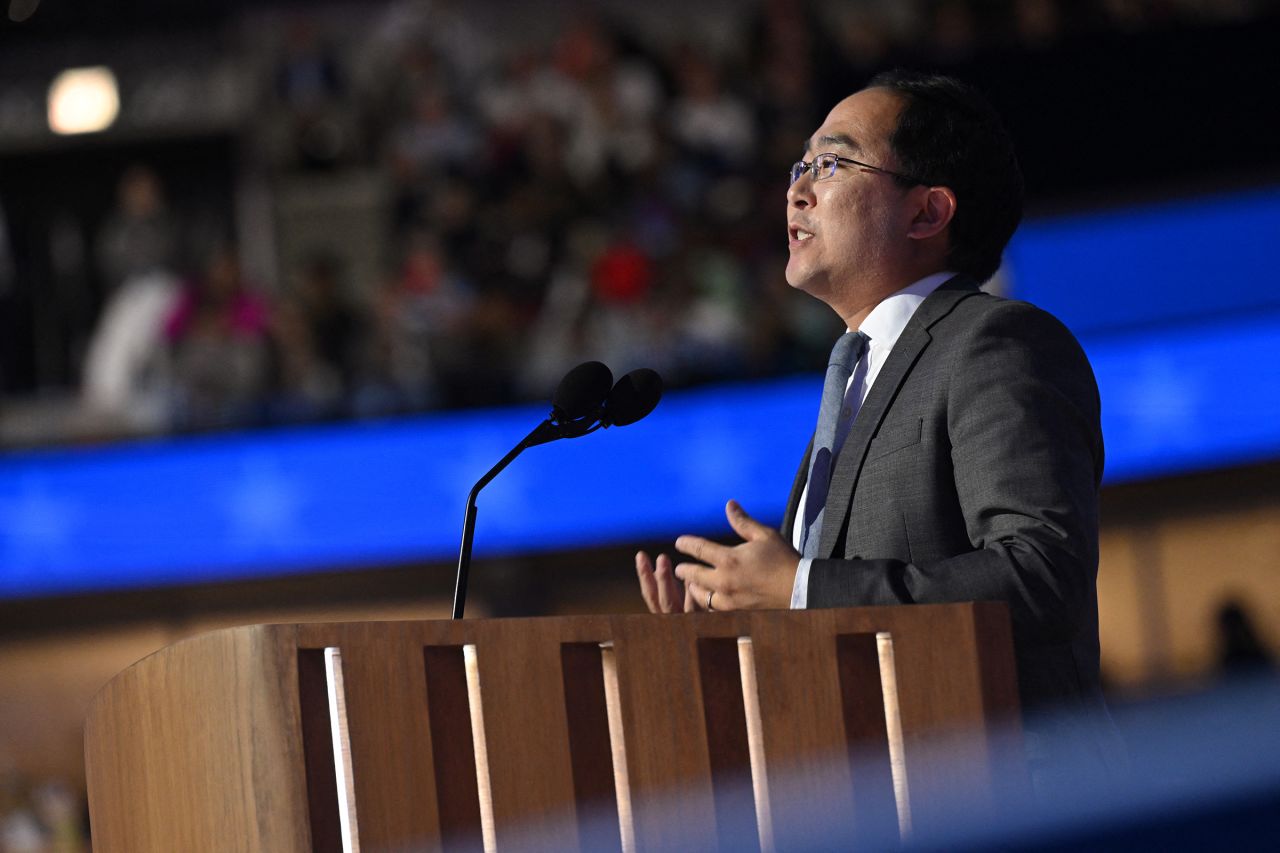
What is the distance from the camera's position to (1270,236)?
6055mm

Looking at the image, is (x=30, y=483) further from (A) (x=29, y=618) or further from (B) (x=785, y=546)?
(B) (x=785, y=546)

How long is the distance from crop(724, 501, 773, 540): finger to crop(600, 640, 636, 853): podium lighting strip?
0.18 metres

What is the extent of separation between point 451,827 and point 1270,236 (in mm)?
5569

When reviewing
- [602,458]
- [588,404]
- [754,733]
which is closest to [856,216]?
[588,404]

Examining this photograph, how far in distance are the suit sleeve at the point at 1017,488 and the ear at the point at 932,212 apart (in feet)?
0.74

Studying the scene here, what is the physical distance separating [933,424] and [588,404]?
373 millimetres

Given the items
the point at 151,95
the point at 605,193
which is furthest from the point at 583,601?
the point at 151,95

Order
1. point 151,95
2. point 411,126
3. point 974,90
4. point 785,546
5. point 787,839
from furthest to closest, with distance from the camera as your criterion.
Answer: point 151,95
point 411,126
point 974,90
point 785,546
point 787,839

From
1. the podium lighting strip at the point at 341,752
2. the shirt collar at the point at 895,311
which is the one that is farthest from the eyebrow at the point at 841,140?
the podium lighting strip at the point at 341,752

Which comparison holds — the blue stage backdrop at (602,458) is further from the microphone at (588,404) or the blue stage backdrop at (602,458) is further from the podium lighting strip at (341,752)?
the podium lighting strip at (341,752)

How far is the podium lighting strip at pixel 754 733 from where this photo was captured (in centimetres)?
121

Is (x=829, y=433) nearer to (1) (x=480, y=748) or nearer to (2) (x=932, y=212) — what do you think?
(2) (x=932, y=212)

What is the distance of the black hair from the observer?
A: 5.70 ft

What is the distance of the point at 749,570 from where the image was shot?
138 cm
